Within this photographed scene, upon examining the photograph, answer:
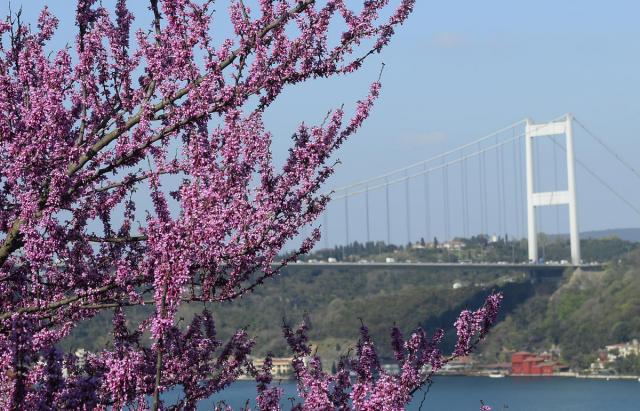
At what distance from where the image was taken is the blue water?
82.2 meters

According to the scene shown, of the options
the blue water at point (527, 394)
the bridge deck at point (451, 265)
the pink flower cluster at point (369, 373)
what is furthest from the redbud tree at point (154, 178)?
the bridge deck at point (451, 265)

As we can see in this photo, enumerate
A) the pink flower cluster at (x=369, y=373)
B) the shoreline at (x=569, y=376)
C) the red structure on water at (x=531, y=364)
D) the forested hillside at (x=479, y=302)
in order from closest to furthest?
the pink flower cluster at (x=369, y=373) < the forested hillside at (x=479, y=302) < the shoreline at (x=569, y=376) < the red structure on water at (x=531, y=364)

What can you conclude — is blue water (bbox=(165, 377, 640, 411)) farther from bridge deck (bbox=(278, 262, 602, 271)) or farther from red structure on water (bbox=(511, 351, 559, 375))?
bridge deck (bbox=(278, 262, 602, 271))

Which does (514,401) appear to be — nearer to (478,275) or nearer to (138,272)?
(478,275)

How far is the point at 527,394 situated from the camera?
9525cm

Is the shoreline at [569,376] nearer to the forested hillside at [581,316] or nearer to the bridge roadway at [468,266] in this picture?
the forested hillside at [581,316]

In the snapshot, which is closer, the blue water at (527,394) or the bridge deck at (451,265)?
the blue water at (527,394)

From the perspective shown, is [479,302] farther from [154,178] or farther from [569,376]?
[154,178]

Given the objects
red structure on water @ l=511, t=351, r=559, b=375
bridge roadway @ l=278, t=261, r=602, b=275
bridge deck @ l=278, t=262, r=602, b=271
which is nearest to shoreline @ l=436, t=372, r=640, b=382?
red structure on water @ l=511, t=351, r=559, b=375

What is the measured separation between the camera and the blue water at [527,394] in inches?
3236

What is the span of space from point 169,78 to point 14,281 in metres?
1.04

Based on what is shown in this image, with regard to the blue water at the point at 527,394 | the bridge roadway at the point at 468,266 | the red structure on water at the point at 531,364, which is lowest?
the blue water at the point at 527,394

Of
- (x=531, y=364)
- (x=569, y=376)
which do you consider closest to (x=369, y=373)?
(x=531, y=364)

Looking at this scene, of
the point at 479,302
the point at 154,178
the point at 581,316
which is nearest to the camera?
the point at 154,178
